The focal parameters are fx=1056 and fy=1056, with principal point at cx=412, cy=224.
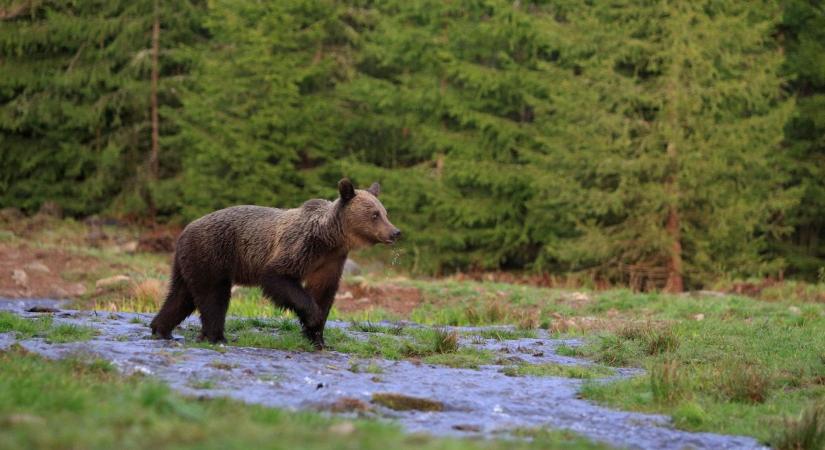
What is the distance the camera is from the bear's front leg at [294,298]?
1138cm

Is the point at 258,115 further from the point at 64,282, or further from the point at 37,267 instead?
the point at 64,282

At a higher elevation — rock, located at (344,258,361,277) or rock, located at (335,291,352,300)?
rock, located at (335,291,352,300)

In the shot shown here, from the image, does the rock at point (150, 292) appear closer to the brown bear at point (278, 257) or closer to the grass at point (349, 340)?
the grass at point (349, 340)

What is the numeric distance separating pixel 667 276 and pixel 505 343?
12.6 meters

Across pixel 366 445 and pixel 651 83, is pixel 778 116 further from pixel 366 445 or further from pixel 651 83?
pixel 366 445

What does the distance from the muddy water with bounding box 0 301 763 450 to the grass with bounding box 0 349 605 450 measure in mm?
566

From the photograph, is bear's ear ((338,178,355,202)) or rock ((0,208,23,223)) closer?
bear's ear ((338,178,355,202))

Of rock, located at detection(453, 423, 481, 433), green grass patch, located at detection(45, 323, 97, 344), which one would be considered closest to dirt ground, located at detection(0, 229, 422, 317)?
green grass patch, located at detection(45, 323, 97, 344)

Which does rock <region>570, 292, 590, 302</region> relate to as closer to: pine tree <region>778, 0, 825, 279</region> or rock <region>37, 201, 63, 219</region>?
pine tree <region>778, 0, 825, 279</region>

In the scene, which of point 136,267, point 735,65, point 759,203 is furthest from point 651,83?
point 136,267

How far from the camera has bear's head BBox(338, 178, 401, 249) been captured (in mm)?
11641

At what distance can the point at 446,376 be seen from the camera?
10445 mm

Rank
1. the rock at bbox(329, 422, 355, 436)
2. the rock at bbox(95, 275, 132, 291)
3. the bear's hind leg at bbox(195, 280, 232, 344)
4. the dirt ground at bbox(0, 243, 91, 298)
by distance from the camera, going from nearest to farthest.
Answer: the rock at bbox(329, 422, 355, 436), the bear's hind leg at bbox(195, 280, 232, 344), the rock at bbox(95, 275, 132, 291), the dirt ground at bbox(0, 243, 91, 298)

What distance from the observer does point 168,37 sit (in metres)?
35.4
